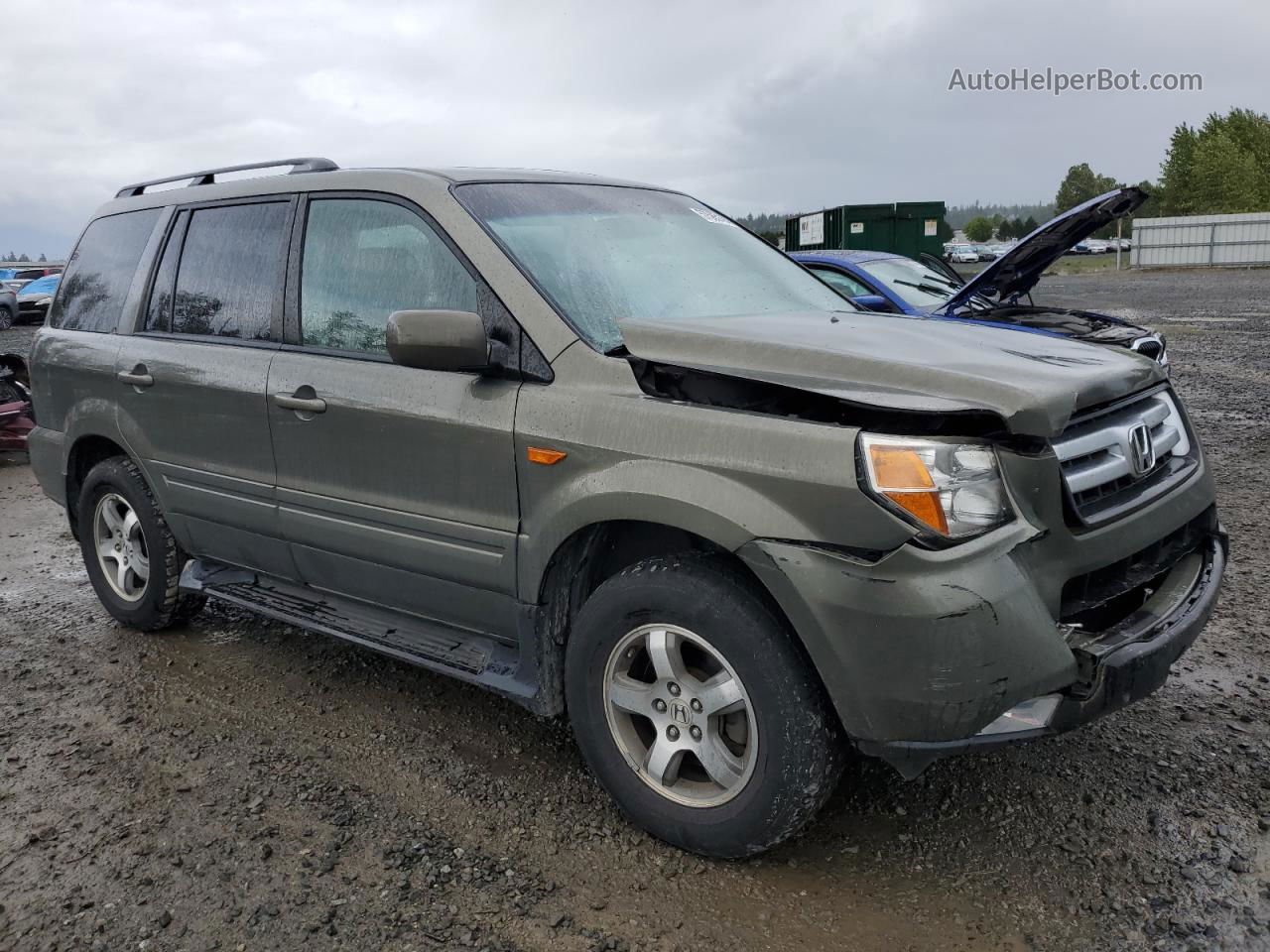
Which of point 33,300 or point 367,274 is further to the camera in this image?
point 33,300

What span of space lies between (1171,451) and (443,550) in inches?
86.2

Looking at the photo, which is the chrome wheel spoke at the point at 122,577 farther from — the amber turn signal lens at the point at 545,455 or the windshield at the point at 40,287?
the windshield at the point at 40,287

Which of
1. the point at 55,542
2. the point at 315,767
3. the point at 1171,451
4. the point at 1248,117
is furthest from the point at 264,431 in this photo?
the point at 1248,117

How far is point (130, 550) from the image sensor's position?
4.57 metres

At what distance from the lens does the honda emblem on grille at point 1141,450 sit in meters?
2.72

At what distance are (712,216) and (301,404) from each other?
176 centimetres

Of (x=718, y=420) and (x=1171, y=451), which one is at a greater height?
(x=718, y=420)

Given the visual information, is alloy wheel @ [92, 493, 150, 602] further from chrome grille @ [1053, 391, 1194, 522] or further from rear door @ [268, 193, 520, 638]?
chrome grille @ [1053, 391, 1194, 522]

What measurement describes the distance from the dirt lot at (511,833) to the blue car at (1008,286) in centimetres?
350

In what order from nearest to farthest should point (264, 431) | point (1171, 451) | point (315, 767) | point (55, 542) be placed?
point (1171, 451) → point (315, 767) → point (264, 431) → point (55, 542)

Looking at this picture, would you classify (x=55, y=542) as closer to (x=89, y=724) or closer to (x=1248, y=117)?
(x=89, y=724)

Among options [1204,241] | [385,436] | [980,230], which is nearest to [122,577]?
[385,436]

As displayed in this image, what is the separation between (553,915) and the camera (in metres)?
2.57

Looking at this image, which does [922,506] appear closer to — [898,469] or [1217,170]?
[898,469]
